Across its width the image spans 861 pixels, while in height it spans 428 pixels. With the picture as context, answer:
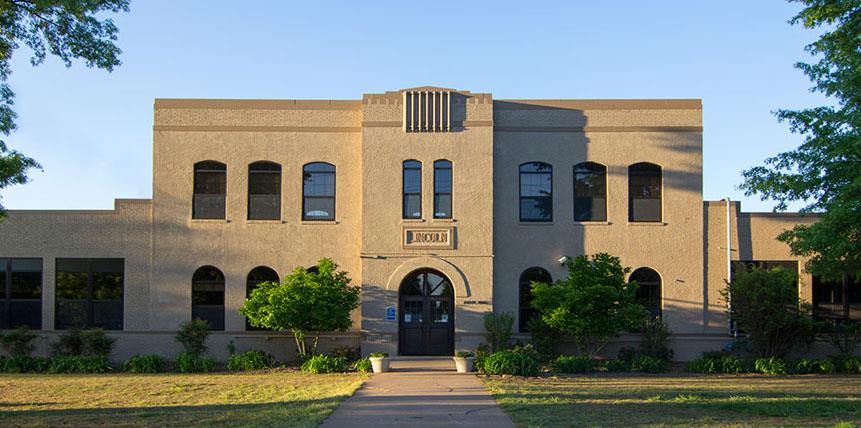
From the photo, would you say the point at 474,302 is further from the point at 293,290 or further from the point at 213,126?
the point at 213,126

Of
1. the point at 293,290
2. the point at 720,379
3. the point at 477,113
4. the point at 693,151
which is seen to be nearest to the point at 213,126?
the point at 293,290

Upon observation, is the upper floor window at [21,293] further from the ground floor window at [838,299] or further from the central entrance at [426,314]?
the ground floor window at [838,299]

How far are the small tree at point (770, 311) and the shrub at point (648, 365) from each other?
2.80 m

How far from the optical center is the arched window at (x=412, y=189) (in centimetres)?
2702

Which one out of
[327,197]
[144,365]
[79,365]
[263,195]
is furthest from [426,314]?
Answer: [79,365]

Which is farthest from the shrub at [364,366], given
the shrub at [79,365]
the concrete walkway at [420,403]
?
the shrub at [79,365]

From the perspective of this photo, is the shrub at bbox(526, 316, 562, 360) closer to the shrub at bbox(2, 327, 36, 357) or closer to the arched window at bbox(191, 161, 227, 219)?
the arched window at bbox(191, 161, 227, 219)

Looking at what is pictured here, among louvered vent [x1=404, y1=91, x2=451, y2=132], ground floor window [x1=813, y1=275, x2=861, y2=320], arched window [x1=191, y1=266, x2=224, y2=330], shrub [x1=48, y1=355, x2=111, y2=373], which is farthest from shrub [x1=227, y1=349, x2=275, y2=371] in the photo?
ground floor window [x1=813, y1=275, x2=861, y2=320]

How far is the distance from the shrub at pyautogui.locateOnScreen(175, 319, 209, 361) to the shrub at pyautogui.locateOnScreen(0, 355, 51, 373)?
3887mm

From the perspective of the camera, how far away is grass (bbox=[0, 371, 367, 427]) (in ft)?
50.5

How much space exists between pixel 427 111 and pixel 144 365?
11547 millimetres

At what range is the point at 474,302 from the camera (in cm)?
2656

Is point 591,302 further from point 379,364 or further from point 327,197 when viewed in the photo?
point 327,197

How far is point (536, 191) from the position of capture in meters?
27.6
